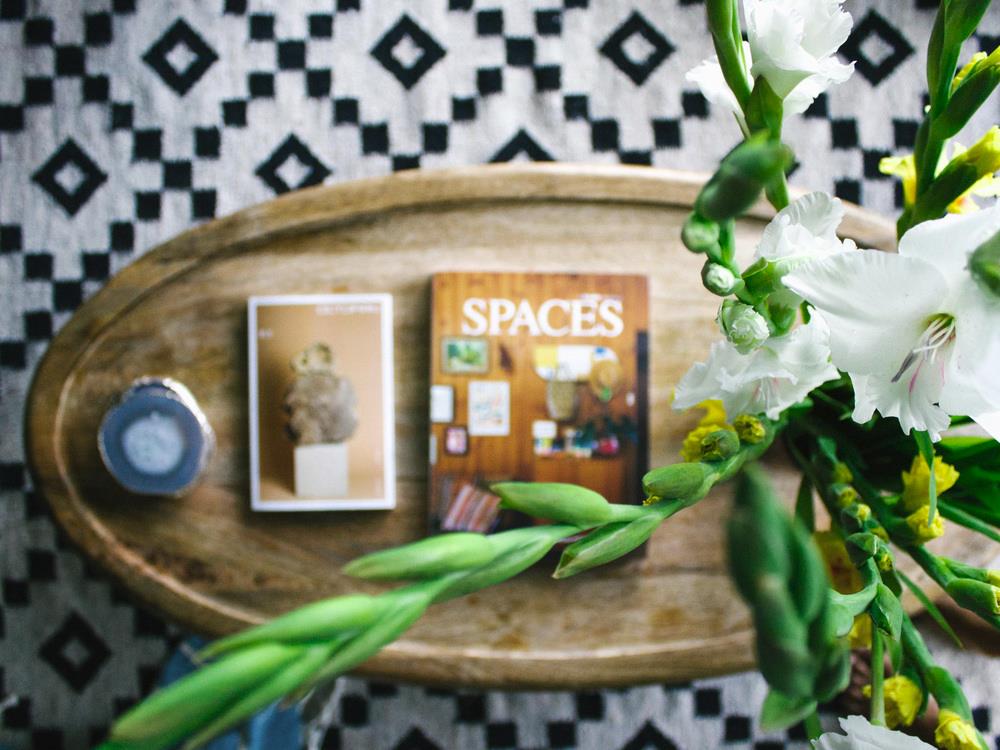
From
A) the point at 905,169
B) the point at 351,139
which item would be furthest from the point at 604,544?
the point at 351,139

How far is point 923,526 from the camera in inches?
21.0

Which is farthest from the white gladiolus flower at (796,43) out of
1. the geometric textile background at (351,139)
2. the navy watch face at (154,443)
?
the geometric textile background at (351,139)

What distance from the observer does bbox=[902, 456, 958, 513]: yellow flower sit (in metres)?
0.56

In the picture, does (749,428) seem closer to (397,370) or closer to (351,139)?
(397,370)

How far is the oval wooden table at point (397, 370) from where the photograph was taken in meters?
0.87

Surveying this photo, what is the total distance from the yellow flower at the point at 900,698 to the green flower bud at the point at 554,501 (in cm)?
26

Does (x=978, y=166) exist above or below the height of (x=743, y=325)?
above

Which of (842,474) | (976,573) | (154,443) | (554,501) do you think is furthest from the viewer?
(154,443)

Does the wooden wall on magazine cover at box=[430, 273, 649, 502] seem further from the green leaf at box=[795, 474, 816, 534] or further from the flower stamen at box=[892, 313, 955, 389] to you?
the flower stamen at box=[892, 313, 955, 389]

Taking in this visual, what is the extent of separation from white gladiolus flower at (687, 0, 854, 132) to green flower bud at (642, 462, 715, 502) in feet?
0.76

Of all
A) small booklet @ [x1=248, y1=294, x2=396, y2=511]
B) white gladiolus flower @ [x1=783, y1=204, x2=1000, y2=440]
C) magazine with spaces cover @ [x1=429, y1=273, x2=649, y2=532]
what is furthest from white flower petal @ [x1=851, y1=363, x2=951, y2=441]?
small booklet @ [x1=248, y1=294, x2=396, y2=511]

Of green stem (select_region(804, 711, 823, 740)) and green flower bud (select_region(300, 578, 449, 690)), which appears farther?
green stem (select_region(804, 711, 823, 740))

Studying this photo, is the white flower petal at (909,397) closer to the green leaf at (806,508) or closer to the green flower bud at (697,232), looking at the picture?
the green flower bud at (697,232)

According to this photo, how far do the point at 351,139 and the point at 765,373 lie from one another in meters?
0.96
